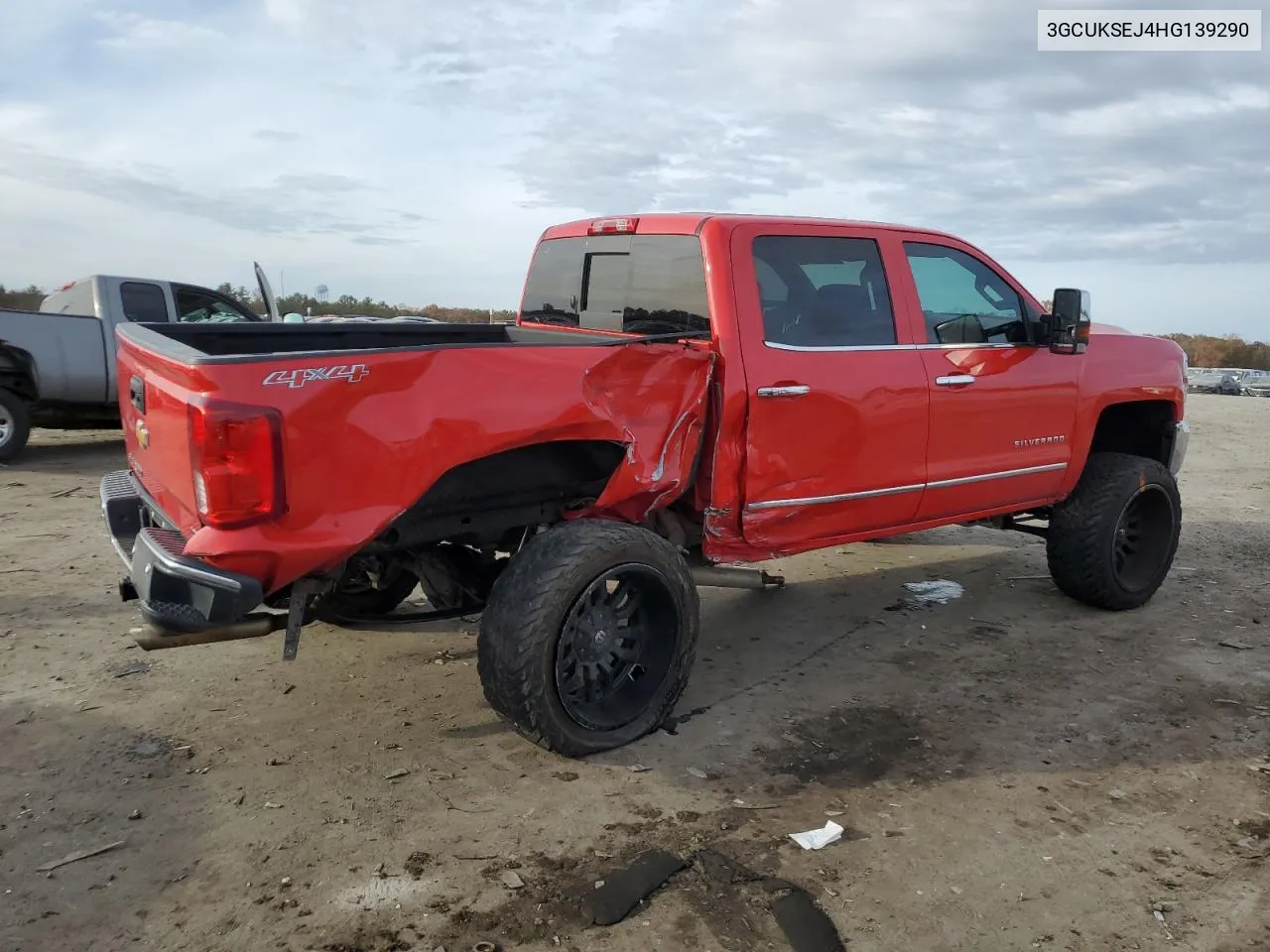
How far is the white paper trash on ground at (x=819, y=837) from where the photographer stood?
10.0ft

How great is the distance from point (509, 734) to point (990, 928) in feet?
6.31

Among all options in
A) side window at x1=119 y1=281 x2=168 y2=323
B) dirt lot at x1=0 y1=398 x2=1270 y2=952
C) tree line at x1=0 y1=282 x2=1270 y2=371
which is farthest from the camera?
tree line at x1=0 y1=282 x2=1270 y2=371

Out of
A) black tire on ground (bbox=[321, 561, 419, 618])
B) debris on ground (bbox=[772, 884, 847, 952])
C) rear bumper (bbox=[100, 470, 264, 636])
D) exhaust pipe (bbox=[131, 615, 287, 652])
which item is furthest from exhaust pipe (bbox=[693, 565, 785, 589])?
rear bumper (bbox=[100, 470, 264, 636])

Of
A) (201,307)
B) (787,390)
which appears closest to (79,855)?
(787,390)

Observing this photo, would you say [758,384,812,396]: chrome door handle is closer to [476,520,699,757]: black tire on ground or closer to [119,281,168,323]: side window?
[476,520,699,757]: black tire on ground

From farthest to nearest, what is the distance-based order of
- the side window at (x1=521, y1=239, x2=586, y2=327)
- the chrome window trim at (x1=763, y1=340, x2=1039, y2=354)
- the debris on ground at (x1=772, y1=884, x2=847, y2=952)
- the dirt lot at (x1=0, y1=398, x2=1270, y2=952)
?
the side window at (x1=521, y1=239, x2=586, y2=327) → the chrome window trim at (x1=763, y1=340, x2=1039, y2=354) → the dirt lot at (x1=0, y1=398, x2=1270, y2=952) → the debris on ground at (x1=772, y1=884, x2=847, y2=952)

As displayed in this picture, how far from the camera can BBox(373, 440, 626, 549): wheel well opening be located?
11.4 feet

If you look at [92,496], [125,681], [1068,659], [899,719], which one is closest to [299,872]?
[125,681]

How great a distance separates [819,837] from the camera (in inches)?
122

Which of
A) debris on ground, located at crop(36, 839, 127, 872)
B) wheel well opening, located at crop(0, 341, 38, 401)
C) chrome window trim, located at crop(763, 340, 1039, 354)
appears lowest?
debris on ground, located at crop(36, 839, 127, 872)

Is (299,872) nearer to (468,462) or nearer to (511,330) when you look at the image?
(468,462)

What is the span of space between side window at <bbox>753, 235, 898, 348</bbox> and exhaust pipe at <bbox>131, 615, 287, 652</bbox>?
2243mm

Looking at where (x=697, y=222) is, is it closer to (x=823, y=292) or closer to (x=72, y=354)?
(x=823, y=292)

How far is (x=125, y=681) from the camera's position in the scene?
13.8ft
